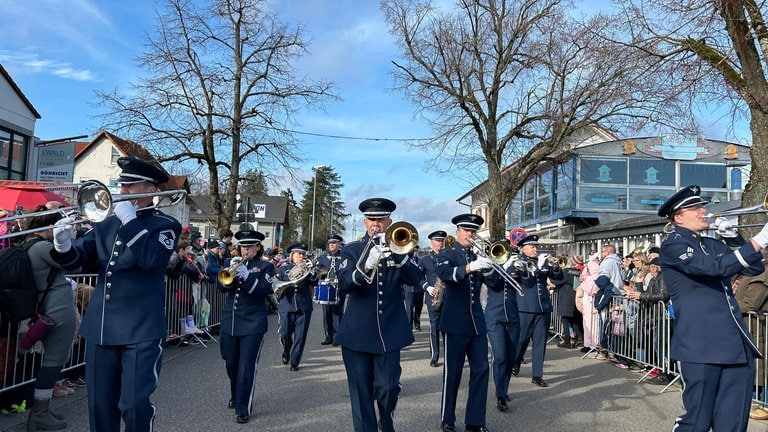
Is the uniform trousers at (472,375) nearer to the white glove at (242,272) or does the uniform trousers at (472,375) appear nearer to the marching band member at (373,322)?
the marching band member at (373,322)

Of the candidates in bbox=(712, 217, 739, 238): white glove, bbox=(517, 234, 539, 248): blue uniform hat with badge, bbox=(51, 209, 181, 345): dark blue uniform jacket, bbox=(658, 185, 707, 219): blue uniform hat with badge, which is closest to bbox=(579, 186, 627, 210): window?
bbox=(517, 234, 539, 248): blue uniform hat with badge

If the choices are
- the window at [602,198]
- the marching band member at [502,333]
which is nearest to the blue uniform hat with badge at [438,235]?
the marching band member at [502,333]

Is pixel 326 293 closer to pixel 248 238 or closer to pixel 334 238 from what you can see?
pixel 334 238

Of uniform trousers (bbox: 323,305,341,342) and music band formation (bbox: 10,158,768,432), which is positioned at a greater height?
music band formation (bbox: 10,158,768,432)

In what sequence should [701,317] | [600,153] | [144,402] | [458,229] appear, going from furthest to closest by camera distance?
[600,153] < [458,229] < [701,317] < [144,402]

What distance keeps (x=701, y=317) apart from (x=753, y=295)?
3353 mm

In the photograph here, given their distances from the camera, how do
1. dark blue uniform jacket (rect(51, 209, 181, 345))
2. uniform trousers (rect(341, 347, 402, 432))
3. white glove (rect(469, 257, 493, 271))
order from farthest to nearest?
white glove (rect(469, 257, 493, 271))
uniform trousers (rect(341, 347, 402, 432))
dark blue uniform jacket (rect(51, 209, 181, 345))

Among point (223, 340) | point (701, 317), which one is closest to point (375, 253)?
point (701, 317)

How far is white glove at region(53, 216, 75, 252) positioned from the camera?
Result: 3.85m

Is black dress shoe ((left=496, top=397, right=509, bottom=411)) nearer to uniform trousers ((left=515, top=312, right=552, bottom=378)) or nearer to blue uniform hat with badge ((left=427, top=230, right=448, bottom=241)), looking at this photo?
uniform trousers ((left=515, top=312, right=552, bottom=378))

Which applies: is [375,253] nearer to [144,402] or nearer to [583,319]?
[144,402]

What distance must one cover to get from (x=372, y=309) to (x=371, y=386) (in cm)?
61

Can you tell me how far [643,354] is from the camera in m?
9.59

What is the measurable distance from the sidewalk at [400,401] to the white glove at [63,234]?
2621 millimetres
